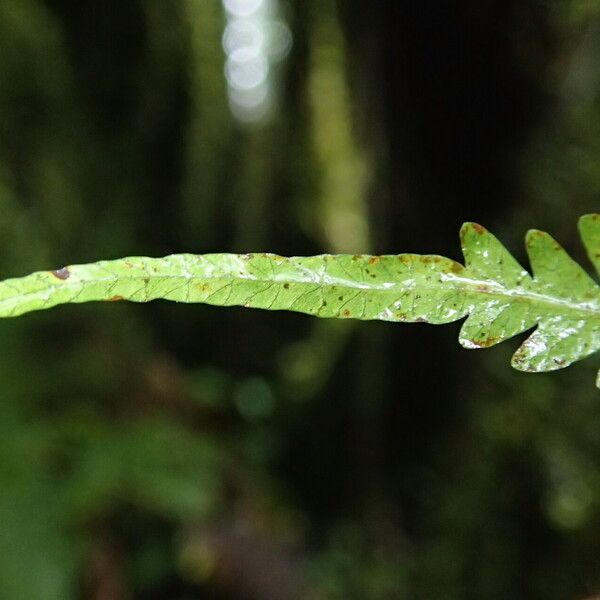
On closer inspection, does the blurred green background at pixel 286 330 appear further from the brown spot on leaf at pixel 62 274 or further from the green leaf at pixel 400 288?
the brown spot on leaf at pixel 62 274

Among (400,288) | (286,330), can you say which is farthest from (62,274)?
(286,330)

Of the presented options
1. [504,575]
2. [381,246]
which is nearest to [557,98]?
[381,246]

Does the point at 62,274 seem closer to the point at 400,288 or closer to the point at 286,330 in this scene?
the point at 400,288

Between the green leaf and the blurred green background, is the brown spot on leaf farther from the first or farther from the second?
the blurred green background

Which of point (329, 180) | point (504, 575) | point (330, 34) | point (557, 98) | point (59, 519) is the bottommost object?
point (504, 575)

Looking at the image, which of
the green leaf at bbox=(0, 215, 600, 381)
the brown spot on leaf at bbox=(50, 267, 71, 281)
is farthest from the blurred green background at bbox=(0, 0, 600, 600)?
the brown spot on leaf at bbox=(50, 267, 71, 281)

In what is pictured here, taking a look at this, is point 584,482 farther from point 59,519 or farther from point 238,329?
point 238,329
